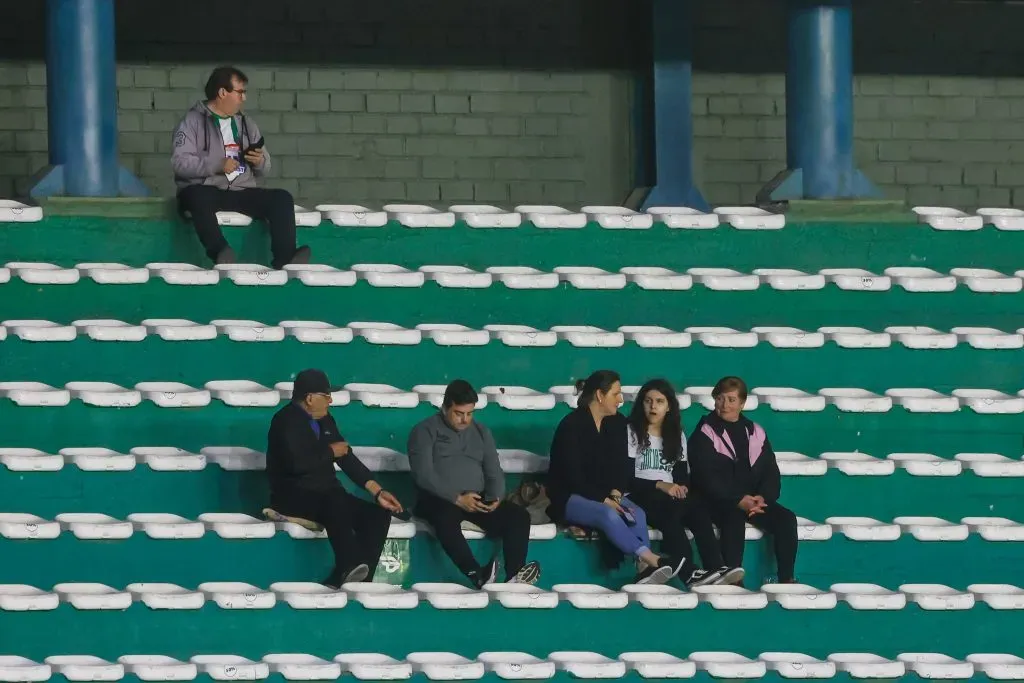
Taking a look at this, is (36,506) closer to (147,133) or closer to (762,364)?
(762,364)

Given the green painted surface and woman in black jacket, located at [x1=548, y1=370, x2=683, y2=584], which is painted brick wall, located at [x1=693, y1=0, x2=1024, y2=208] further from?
woman in black jacket, located at [x1=548, y1=370, x2=683, y2=584]

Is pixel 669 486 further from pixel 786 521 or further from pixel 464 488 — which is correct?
pixel 464 488

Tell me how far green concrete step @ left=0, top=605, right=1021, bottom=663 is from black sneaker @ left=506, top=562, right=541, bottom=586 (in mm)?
220

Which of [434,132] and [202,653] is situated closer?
[202,653]

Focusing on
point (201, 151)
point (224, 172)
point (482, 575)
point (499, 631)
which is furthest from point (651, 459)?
point (201, 151)

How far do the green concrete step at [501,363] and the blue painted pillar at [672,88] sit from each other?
3.56 meters

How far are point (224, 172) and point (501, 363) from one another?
5.90 feet

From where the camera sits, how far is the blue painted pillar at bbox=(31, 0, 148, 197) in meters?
11.9

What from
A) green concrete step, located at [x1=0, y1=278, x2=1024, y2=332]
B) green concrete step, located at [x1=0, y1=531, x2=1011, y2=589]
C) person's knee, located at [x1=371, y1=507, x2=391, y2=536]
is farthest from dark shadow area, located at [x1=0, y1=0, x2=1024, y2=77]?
person's knee, located at [x1=371, y1=507, x2=391, y2=536]

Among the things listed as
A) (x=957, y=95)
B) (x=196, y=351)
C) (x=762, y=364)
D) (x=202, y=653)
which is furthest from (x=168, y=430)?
(x=957, y=95)

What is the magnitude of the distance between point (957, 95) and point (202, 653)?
868cm

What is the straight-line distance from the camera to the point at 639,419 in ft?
32.2

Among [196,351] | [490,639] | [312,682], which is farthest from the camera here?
[196,351]

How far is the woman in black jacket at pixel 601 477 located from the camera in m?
9.33
